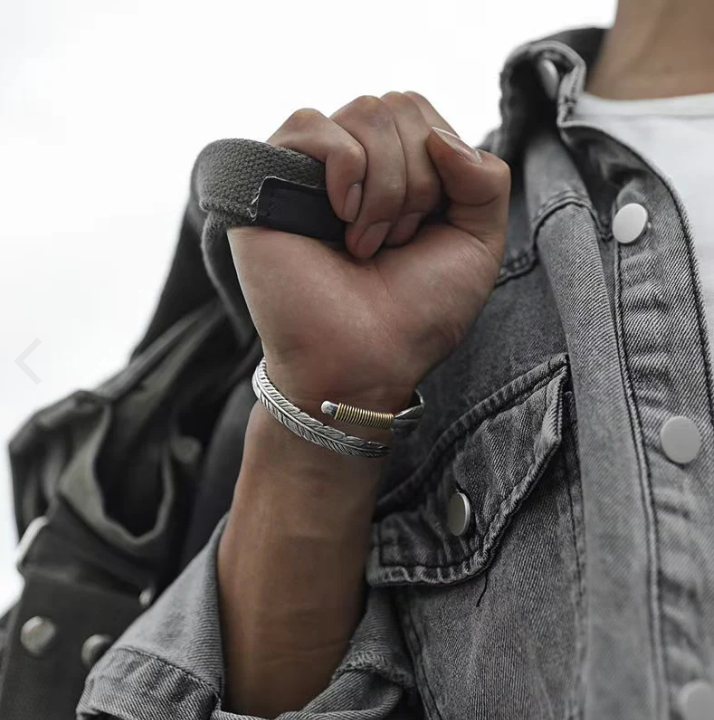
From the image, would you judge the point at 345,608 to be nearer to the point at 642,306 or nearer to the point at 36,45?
the point at 642,306

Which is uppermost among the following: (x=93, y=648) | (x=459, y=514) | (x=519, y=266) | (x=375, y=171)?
(x=375, y=171)

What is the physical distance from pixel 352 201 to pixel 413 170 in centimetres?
4

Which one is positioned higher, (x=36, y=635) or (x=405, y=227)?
(x=405, y=227)

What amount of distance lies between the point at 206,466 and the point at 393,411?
234 millimetres

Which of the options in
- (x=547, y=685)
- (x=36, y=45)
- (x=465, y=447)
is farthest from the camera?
(x=36, y=45)

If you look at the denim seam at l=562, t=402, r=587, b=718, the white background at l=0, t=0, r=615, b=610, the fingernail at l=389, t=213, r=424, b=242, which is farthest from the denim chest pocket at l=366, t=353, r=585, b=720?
the white background at l=0, t=0, r=615, b=610

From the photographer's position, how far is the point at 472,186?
453 mm

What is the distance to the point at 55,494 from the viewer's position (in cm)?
60

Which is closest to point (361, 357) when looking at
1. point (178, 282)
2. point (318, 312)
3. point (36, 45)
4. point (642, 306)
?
point (318, 312)

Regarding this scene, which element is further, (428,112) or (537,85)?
(537,85)

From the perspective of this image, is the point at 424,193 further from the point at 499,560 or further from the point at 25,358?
the point at 25,358

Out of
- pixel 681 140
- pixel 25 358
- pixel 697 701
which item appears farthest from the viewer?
pixel 25 358

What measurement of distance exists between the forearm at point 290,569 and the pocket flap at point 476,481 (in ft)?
0.10

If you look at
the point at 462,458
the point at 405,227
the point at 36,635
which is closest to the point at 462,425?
the point at 462,458
